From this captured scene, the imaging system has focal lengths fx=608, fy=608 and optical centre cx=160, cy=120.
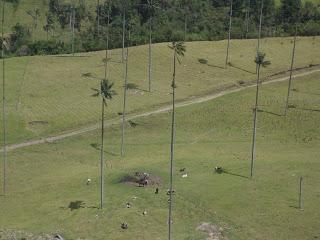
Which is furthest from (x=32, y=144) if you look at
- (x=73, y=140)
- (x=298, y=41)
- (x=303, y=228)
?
(x=298, y=41)

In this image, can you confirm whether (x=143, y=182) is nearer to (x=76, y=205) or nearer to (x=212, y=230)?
(x=76, y=205)

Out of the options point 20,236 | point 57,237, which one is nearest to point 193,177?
point 57,237

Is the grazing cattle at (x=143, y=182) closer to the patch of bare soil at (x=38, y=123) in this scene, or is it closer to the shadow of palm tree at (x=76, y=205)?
the shadow of palm tree at (x=76, y=205)

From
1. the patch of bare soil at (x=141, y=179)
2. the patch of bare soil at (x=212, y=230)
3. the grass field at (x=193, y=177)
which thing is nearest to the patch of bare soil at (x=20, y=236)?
the grass field at (x=193, y=177)

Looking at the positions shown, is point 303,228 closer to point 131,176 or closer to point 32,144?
point 131,176

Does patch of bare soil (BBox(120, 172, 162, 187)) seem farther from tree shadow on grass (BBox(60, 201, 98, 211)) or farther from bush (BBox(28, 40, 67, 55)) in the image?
bush (BBox(28, 40, 67, 55))

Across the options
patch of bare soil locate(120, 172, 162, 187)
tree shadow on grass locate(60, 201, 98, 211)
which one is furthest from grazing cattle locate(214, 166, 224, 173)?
tree shadow on grass locate(60, 201, 98, 211)
